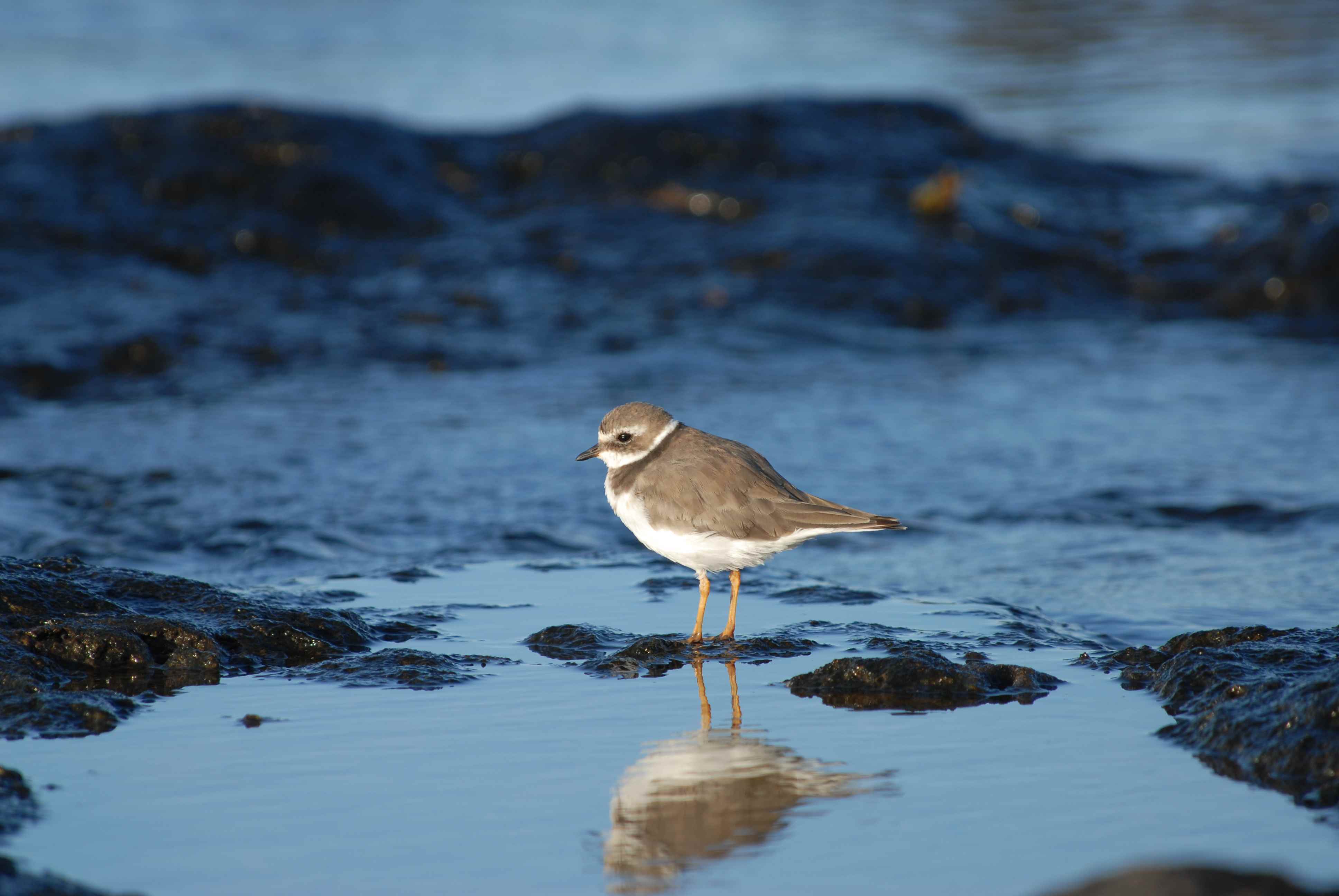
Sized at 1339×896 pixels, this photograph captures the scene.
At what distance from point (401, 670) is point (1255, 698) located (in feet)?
9.90

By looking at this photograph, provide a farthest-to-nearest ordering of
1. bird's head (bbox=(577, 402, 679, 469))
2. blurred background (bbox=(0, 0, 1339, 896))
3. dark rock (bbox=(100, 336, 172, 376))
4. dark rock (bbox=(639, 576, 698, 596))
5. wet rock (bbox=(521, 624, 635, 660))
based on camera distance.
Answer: dark rock (bbox=(100, 336, 172, 376)) → dark rock (bbox=(639, 576, 698, 596)) → bird's head (bbox=(577, 402, 679, 469)) → wet rock (bbox=(521, 624, 635, 660)) → blurred background (bbox=(0, 0, 1339, 896))

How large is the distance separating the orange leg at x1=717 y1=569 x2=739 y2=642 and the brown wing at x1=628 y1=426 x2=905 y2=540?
37 cm

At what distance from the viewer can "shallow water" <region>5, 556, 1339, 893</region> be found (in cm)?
357

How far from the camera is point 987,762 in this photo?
168 inches

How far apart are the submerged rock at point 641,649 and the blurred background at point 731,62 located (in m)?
10.1

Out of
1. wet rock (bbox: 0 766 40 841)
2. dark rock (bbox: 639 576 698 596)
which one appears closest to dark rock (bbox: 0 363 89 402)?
dark rock (bbox: 639 576 698 596)

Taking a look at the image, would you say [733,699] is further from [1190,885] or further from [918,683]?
[1190,885]

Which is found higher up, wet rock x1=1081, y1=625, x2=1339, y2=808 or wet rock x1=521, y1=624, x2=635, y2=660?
wet rock x1=1081, y1=625, x2=1339, y2=808

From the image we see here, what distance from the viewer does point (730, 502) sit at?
5.50 metres

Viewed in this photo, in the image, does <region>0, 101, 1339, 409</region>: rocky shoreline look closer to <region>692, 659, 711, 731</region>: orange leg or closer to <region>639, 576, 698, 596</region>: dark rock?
<region>639, 576, 698, 596</region>: dark rock

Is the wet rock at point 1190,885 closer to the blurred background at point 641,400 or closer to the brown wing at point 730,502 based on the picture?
the blurred background at point 641,400

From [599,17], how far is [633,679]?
790 inches

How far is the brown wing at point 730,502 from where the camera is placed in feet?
17.8

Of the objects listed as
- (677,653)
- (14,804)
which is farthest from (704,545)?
(14,804)
